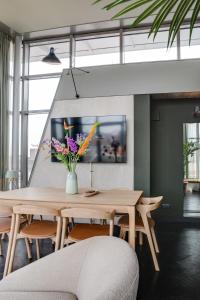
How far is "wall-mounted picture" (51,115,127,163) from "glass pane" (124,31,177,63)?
141cm

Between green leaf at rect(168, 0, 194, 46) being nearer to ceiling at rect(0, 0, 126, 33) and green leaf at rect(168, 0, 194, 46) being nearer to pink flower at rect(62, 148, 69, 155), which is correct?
pink flower at rect(62, 148, 69, 155)

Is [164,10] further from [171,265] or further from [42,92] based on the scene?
[42,92]

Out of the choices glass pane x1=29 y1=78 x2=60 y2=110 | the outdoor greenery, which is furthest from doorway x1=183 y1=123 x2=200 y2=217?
glass pane x1=29 y1=78 x2=60 y2=110

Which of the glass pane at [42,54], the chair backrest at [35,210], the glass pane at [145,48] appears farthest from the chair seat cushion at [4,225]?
the glass pane at [145,48]

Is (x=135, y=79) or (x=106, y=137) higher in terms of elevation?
(x=135, y=79)

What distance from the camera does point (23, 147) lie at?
6004 mm

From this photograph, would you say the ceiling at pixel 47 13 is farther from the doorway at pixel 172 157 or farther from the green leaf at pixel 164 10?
the green leaf at pixel 164 10

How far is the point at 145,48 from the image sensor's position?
5.37 meters

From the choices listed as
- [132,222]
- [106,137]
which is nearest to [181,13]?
[132,222]

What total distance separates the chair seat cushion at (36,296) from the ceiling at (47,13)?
4437 millimetres

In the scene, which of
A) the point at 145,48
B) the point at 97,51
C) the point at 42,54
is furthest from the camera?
the point at 42,54

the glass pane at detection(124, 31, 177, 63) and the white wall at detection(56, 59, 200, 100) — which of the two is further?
the glass pane at detection(124, 31, 177, 63)

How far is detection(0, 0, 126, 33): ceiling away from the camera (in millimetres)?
4621

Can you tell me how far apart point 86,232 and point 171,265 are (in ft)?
3.66
